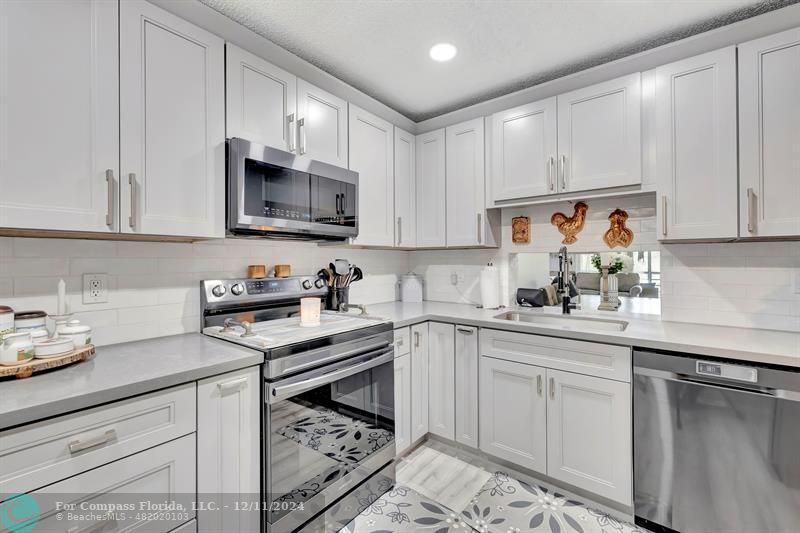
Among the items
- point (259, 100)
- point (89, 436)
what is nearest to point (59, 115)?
point (259, 100)

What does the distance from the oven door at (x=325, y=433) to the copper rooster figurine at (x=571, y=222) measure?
147 centimetres

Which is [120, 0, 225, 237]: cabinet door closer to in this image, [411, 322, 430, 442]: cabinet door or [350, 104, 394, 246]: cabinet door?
[350, 104, 394, 246]: cabinet door

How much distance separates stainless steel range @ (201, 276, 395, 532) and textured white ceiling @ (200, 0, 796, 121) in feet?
4.33

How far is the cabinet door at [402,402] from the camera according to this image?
2156 millimetres

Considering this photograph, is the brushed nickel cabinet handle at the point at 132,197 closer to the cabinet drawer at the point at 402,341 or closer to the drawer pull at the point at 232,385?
the drawer pull at the point at 232,385

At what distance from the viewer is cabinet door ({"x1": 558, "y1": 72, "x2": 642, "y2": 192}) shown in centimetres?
199

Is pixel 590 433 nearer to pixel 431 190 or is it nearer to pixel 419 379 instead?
pixel 419 379

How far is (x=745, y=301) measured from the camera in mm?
1906

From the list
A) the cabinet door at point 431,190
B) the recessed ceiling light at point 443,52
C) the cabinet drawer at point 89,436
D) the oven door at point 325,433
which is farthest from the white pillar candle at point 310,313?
the recessed ceiling light at point 443,52

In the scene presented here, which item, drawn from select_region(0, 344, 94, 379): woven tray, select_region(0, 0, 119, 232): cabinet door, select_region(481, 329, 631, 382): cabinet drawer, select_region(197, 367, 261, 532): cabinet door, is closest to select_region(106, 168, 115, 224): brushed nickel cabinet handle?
select_region(0, 0, 119, 232): cabinet door

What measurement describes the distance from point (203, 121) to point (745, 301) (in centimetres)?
283

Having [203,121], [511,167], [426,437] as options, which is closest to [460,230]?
[511,167]

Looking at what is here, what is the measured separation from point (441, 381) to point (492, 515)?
78 cm

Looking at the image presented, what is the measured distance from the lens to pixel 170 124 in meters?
1.46
